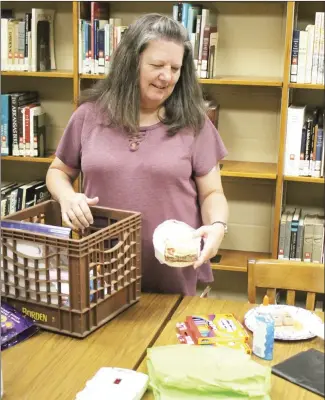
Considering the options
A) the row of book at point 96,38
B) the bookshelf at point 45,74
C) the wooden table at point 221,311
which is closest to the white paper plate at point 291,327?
the wooden table at point 221,311

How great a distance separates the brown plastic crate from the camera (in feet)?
4.44

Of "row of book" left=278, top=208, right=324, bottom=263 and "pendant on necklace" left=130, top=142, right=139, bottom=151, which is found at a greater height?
"pendant on necklace" left=130, top=142, right=139, bottom=151

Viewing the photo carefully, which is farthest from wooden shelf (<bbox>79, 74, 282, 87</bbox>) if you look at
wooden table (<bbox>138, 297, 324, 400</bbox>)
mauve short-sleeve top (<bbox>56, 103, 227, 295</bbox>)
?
wooden table (<bbox>138, 297, 324, 400</bbox>)

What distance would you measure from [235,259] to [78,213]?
1584 millimetres

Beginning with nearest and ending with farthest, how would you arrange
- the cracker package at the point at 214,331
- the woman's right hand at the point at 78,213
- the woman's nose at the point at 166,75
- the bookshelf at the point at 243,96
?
the cracker package at the point at 214,331 < the woman's right hand at the point at 78,213 < the woman's nose at the point at 166,75 < the bookshelf at the point at 243,96

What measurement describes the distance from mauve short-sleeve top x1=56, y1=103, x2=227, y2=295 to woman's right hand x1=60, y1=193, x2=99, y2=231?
20 cm

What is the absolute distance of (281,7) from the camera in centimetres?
287

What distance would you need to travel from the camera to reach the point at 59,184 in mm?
1830

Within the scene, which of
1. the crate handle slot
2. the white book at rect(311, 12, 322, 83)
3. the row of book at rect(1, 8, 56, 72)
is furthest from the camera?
the row of book at rect(1, 8, 56, 72)

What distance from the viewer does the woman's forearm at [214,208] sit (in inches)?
69.7

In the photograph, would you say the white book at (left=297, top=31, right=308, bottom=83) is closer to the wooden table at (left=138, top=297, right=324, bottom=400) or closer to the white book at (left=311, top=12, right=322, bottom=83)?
the white book at (left=311, top=12, right=322, bottom=83)

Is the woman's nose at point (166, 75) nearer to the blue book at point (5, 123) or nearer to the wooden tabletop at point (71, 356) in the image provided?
the wooden tabletop at point (71, 356)

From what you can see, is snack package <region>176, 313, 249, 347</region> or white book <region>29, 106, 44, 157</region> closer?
snack package <region>176, 313, 249, 347</region>

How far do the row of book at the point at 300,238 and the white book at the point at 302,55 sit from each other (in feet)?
2.18
